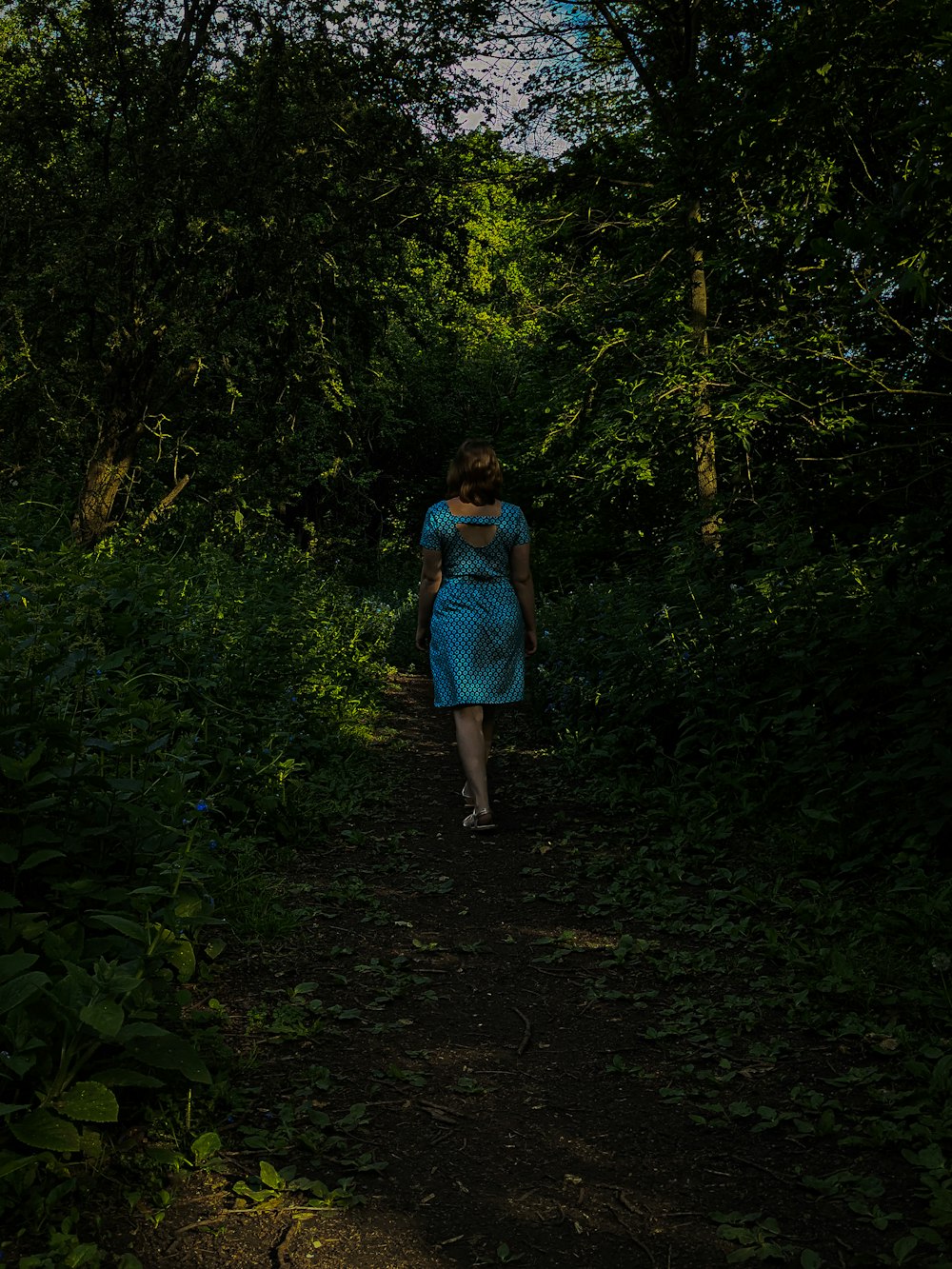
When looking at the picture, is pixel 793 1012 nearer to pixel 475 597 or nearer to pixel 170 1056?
pixel 170 1056

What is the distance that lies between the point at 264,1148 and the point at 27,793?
1263 mm

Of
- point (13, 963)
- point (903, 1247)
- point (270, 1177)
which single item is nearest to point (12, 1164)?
point (13, 963)

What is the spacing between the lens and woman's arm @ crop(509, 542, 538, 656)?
257 inches

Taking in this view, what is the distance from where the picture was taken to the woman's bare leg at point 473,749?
6160 mm

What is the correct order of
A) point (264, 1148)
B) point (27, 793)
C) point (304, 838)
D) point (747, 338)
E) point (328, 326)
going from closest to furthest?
1. point (264, 1148)
2. point (27, 793)
3. point (304, 838)
4. point (747, 338)
5. point (328, 326)

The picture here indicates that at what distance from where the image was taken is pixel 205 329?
11.4 m

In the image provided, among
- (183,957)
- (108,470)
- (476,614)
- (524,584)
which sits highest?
(108,470)

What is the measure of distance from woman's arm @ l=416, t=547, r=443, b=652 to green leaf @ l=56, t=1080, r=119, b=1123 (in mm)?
4062

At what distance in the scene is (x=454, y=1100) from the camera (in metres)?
3.13

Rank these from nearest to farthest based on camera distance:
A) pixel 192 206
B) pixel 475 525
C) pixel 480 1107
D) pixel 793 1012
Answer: pixel 480 1107 < pixel 793 1012 < pixel 475 525 < pixel 192 206

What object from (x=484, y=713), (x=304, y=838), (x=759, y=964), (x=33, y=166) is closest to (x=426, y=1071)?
(x=759, y=964)

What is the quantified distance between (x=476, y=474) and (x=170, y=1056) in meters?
4.17

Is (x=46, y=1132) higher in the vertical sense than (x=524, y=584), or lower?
lower

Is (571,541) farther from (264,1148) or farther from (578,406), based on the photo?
(264,1148)
